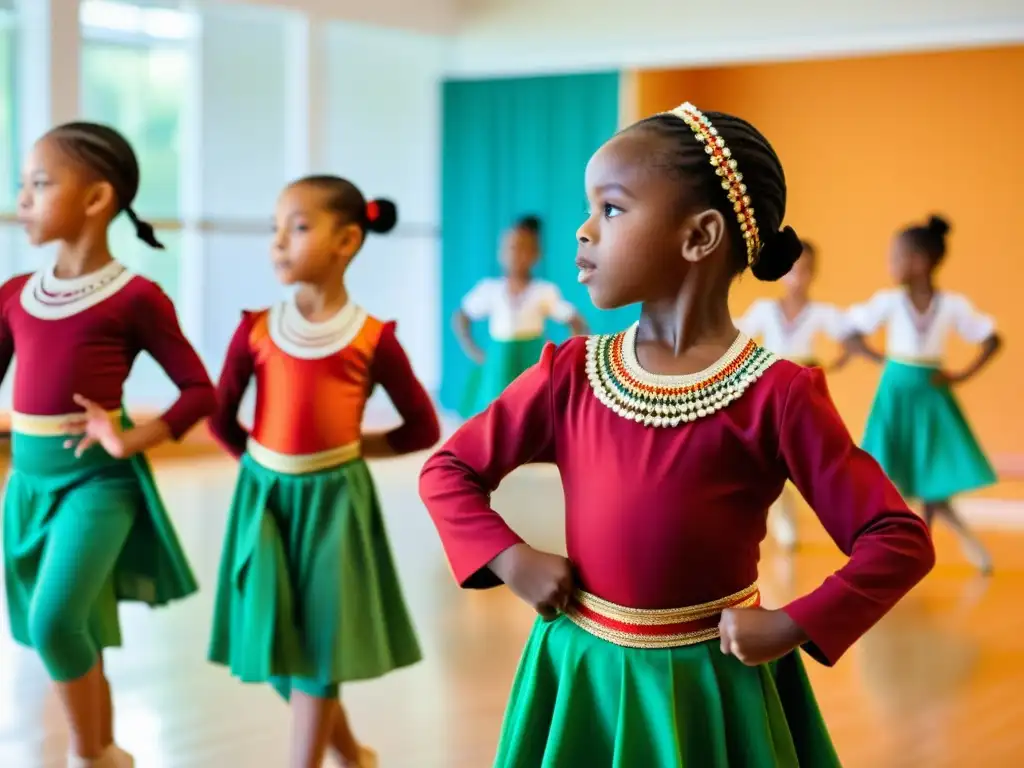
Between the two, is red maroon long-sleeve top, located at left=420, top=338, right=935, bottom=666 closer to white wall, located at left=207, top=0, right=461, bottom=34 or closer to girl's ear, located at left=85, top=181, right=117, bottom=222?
girl's ear, located at left=85, top=181, right=117, bottom=222

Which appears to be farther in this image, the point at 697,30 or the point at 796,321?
the point at 697,30

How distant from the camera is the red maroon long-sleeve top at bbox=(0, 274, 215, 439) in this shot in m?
2.41

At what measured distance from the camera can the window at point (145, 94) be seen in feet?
22.5

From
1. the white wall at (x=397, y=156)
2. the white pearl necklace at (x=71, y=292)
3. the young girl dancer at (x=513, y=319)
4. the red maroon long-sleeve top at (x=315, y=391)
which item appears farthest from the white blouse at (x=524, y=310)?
the white pearl necklace at (x=71, y=292)

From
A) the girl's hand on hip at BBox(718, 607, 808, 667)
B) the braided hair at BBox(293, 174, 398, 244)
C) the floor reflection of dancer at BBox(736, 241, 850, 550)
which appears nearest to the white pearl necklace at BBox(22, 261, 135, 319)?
the braided hair at BBox(293, 174, 398, 244)

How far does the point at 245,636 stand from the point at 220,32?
5181 millimetres

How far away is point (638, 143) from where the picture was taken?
1.40 meters

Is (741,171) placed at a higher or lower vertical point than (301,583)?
higher

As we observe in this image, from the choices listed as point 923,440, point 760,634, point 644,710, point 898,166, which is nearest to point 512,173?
point 898,166

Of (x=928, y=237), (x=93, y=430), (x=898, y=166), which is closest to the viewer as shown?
(x=93, y=430)

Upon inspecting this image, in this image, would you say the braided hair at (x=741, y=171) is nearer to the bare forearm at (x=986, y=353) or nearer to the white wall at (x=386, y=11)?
the bare forearm at (x=986, y=353)

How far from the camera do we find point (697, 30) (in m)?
7.06

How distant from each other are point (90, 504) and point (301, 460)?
0.39 meters

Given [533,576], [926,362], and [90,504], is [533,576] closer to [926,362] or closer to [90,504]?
[90,504]
